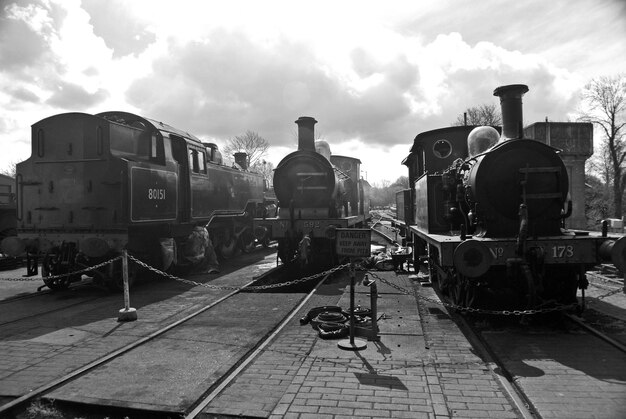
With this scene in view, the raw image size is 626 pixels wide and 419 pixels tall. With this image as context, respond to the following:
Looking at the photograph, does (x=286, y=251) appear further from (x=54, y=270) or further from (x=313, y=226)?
(x=54, y=270)

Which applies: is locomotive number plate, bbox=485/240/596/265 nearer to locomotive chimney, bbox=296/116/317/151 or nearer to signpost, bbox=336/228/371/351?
signpost, bbox=336/228/371/351

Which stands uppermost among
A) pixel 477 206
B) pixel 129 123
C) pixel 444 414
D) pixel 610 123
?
pixel 610 123

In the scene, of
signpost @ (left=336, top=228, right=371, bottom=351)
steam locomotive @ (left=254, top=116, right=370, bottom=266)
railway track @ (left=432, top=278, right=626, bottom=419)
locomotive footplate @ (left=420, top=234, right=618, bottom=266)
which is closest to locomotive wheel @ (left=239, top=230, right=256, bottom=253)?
steam locomotive @ (left=254, top=116, right=370, bottom=266)

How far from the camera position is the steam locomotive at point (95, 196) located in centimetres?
877

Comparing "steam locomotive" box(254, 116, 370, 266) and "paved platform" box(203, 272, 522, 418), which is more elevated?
"steam locomotive" box(254, 116, 370, 266)

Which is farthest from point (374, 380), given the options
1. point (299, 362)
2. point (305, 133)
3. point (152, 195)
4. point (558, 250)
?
point (305, 133)

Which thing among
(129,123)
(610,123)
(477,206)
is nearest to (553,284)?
(477,206)

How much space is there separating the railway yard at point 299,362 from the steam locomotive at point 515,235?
41cm

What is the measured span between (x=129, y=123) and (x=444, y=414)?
9254 millimetres

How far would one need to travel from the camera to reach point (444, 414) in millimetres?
3479

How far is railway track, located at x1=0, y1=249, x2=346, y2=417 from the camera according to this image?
12.6 feet

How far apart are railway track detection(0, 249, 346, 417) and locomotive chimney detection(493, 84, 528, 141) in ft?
13.5

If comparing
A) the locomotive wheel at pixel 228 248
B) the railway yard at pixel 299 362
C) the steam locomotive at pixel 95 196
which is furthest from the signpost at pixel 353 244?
the locomotive wheel at pixel 228 248

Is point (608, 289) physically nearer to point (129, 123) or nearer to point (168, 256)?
point (168, 256)
